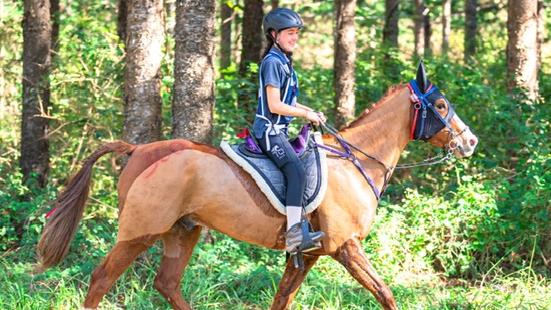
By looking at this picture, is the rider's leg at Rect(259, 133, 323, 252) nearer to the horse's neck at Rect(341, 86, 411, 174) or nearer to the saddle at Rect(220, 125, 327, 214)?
the saddle at Rect(220, 125, 327, 214)

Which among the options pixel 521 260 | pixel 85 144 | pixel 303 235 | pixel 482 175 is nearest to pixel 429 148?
pixel 482 175

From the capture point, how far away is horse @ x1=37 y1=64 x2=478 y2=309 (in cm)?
643

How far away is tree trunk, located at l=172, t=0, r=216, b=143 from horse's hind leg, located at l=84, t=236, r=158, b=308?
7.43 feet

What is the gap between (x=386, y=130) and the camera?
7.02 m

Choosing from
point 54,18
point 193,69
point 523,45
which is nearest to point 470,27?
point 523,45

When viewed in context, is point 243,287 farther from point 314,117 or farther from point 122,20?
point 122,20

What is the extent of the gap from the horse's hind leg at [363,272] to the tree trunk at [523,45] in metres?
5.74

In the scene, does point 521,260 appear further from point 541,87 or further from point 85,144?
point 85,144

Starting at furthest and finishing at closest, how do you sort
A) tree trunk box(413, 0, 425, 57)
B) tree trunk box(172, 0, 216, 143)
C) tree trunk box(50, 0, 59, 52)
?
tree trunk box(413, 0, 425, 57) → tree trunk box(50, 0, 59, 52) → tree trunk box(172, 0, 216, 143)

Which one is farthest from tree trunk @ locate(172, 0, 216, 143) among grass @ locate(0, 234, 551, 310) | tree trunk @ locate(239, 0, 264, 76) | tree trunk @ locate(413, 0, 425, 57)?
tree trunk @ locate(413, 0, 425, 57)

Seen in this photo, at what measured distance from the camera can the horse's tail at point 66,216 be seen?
6676 millimetres

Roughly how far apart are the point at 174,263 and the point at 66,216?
1.01 meters

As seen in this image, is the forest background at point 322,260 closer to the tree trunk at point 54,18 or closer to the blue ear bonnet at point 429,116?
the tree trunk at point 54,18

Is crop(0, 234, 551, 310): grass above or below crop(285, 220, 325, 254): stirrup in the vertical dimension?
below
